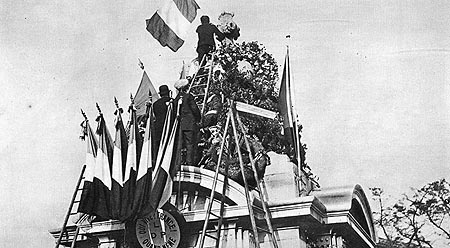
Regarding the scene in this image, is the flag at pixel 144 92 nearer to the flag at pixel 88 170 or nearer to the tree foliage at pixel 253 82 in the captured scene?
the tree foliage at pixel 253 82

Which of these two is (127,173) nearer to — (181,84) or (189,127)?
(189,127)

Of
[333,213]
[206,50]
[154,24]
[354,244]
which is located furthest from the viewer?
[206,50]

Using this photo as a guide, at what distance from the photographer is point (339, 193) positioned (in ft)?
48.3

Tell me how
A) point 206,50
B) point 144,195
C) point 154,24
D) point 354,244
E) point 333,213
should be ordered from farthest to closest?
1. point 206,50
2. point 154,24
3. point 354,244
4. point 333,213
5. point 144,195

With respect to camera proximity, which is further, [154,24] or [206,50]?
[206,50]

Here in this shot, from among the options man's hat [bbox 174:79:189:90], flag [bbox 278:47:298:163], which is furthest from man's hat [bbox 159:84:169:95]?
flag [bbox 278:47:298:163]

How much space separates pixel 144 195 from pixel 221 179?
1755mm

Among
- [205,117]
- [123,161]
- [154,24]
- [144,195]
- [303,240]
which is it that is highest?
[154,24]

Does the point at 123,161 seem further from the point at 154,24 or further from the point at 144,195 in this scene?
the point at 154,24

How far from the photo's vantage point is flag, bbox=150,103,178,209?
13.6m

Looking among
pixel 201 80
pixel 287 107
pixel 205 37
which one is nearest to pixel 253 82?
pixel 201 80

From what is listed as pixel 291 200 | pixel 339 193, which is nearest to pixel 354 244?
pixel 339 193

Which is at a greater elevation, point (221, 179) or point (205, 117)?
point (205, 117)

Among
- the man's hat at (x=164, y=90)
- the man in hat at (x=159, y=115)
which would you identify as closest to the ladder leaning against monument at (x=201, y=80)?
the man's hat at (x=164, y=90)
